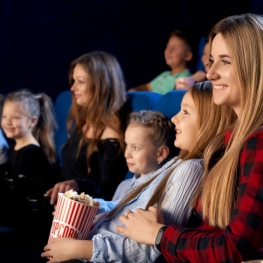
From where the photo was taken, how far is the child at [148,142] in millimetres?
2645

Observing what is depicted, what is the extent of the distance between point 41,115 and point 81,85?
61 centimetres

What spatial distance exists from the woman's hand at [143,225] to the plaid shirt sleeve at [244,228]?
5.4 inches

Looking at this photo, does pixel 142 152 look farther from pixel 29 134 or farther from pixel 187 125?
pixel 29 134

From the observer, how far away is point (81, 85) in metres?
3.25

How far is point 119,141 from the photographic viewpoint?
3.03 m

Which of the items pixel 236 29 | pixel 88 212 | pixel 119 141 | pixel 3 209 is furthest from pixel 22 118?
pixel 236 29

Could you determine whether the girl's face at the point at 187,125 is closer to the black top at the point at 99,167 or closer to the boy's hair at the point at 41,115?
the black top at the point at 99,167

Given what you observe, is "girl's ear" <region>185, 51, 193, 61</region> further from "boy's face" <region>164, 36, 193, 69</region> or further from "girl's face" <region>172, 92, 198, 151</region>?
"girl's face" <region>172, 92, 198, 151</region>

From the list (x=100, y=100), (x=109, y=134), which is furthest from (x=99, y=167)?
(x=100, y=100)

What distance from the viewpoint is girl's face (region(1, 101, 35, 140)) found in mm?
3672

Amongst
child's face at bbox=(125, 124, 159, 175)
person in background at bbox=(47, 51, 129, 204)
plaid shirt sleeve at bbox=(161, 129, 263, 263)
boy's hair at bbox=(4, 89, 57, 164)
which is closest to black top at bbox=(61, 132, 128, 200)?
person in background at bbox=(47, 51, 129, 204)

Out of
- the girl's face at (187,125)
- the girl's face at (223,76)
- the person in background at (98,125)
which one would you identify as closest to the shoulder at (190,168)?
the girl's face at (187,125)

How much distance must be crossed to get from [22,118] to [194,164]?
1868mm

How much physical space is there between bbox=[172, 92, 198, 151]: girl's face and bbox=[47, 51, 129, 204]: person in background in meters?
0.82
